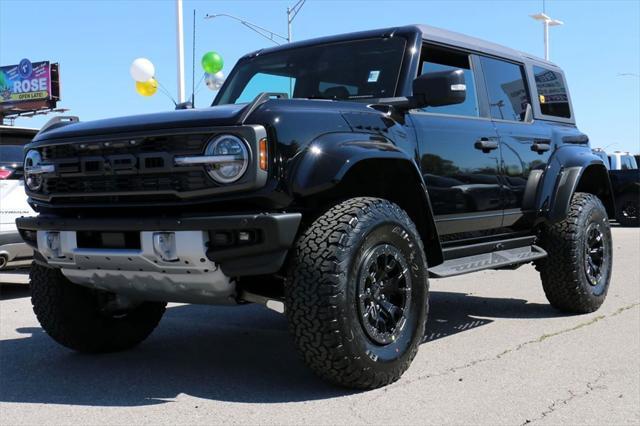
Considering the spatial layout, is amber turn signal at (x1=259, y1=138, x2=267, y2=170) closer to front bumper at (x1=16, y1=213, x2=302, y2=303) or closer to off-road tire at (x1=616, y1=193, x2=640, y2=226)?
front bumper at (x1=16, y1=213, x2=302, y2=303)

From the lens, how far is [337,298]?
3.30 m

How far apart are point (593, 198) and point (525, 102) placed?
3.31 ft

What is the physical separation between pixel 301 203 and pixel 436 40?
6.21 feet

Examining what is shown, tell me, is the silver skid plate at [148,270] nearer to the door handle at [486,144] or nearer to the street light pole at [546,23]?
the door handle at [486,144]

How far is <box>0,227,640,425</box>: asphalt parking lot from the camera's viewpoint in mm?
3221

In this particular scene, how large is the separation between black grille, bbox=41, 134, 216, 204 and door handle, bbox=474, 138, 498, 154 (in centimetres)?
217

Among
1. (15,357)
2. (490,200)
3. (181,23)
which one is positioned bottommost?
(15,357)

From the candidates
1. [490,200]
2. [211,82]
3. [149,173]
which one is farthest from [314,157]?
[211,82]

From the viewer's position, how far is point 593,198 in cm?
598

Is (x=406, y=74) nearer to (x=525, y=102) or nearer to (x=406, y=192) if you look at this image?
(x=406, y=192)

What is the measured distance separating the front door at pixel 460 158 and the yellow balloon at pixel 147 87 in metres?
12.7

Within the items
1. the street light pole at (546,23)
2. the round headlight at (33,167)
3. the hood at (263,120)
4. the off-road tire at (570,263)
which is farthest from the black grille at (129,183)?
the street light pole at (546,23)

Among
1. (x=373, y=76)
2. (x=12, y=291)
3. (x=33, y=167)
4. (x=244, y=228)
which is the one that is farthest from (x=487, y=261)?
(x=12, y=291)

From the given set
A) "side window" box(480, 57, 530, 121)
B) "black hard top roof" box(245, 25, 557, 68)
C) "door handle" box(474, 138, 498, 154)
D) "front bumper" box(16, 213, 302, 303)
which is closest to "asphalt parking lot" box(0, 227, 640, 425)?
"front bumper" box(16, 213, 302, 303)
